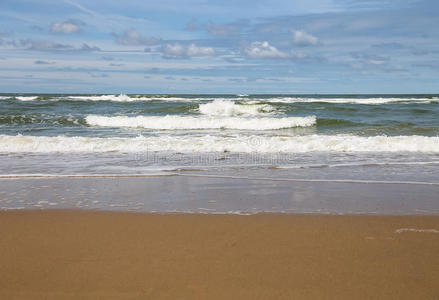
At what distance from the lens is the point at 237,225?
3.84 metres

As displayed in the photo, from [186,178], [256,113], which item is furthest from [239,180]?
[256,113]

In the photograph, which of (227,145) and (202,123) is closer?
(227,145)

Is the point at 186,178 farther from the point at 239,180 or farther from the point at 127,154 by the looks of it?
the point at 127,154

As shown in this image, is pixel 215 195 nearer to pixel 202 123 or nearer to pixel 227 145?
pixel 227 145

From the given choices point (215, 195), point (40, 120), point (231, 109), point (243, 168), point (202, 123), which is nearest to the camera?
point (215, 195)

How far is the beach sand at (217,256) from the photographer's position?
2.55 metres

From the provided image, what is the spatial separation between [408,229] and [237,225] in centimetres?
152

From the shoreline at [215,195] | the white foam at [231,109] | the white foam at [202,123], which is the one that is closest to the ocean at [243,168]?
the shoreline at [215,195]

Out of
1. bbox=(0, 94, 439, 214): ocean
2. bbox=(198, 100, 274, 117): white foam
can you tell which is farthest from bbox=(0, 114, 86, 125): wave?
bbox=(0, 94, 439, 214): ocean

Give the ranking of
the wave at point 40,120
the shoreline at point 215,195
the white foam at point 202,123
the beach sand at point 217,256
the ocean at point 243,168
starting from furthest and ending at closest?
the wave at point 40,120, the white foam at point 202,123, the ocean at point 243,168, the shoreline at point 215,195, the beach sand at point 217,256

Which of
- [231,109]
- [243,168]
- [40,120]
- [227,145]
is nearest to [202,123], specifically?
[231,109]

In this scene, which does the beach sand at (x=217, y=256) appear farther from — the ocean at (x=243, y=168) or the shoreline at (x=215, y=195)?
the ocean at (x=243, y=168)

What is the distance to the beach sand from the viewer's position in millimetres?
2547

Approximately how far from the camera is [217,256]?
3061 mm
